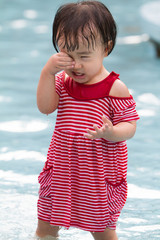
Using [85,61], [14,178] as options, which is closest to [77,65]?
[85,61]

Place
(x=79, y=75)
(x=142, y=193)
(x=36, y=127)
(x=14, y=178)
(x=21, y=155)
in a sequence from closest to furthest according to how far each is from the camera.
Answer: (x=79, y=75)
(x=142, y=193)
(x=14, y=178)
(x=21, y=155)
(x=36, y=127)

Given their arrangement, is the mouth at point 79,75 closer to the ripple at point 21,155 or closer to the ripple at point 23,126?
the ripple at point 21,155

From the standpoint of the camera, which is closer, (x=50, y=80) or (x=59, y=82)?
(x=50, y=80)

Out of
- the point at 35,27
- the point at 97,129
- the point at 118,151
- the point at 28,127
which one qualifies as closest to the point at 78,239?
the point at 118,151

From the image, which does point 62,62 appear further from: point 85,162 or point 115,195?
point 115,195

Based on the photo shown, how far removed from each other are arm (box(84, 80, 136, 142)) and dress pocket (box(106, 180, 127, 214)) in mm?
266

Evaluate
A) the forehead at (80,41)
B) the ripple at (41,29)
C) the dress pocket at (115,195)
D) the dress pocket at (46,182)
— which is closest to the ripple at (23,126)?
the dress pocket at (46,182)

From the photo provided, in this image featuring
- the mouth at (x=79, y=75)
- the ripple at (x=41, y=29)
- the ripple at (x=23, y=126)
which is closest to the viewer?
the mouth at (x=79, y=75)

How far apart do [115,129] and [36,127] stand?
105 inches

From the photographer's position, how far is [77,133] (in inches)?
103

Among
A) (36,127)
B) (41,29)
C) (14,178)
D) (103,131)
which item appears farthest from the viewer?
(41,29)

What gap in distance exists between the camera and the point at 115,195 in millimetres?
2732

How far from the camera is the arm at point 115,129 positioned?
2.46 meters

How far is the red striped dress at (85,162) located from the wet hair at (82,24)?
0.22 metres
